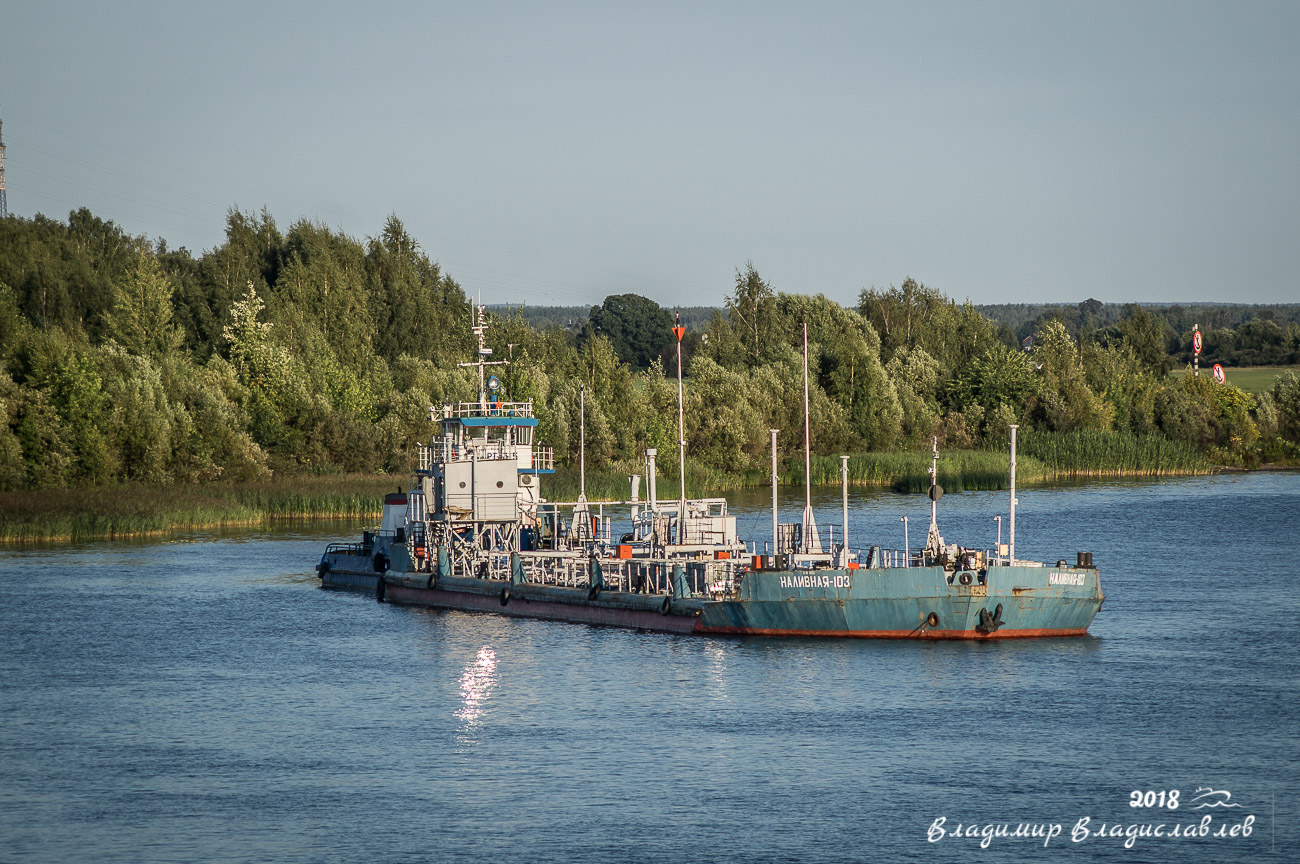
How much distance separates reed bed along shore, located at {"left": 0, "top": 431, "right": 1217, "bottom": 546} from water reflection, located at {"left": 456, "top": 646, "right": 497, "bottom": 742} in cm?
1932

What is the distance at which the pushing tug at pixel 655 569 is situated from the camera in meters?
37.3

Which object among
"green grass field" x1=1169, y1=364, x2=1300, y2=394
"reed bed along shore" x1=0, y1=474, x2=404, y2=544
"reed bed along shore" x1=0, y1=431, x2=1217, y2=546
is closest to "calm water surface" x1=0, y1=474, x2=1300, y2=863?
"reed bed along shore" x1=0, y1=431, x2=1217, y2=546

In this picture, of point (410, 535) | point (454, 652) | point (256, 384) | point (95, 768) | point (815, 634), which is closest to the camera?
point (95, 768)

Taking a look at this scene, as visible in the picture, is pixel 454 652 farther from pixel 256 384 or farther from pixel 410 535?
pixel 256 384

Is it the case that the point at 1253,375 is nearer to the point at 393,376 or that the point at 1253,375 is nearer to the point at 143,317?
the point at 393,376

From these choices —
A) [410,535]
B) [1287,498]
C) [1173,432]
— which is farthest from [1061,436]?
[410,535]

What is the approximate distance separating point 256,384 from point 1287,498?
61426 millimetres

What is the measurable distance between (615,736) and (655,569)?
1262cm

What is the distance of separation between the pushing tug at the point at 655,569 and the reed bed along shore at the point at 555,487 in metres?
12.3

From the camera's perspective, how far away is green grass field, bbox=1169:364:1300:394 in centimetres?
15212

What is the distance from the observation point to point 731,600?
38875 millimetres

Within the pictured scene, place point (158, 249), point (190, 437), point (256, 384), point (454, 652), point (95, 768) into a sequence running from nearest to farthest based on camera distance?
point (95, 768)
point (454, 652)
point (190, 437)
point (256, 384)
point (158, 249)

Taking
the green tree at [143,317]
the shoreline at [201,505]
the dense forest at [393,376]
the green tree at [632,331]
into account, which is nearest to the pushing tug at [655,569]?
the shoreline at [201,505]

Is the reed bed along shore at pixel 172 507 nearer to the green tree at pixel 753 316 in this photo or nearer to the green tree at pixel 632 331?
the green tree at pixel 753 316
